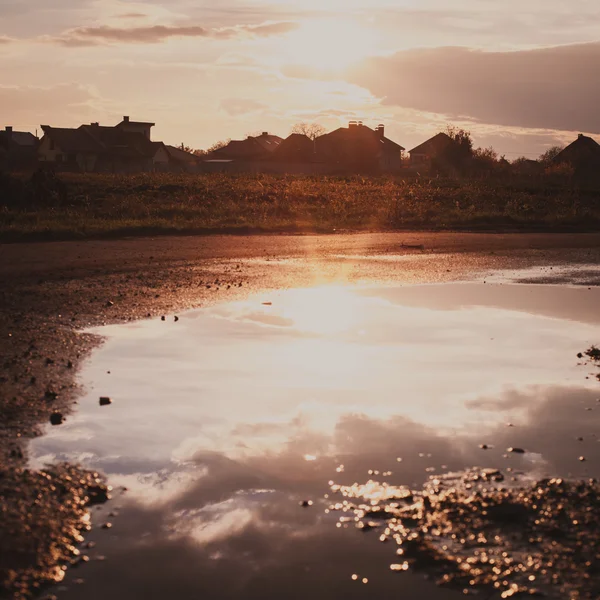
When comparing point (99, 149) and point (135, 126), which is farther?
point (135, 126)

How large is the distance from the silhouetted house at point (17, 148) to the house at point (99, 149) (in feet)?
6.68

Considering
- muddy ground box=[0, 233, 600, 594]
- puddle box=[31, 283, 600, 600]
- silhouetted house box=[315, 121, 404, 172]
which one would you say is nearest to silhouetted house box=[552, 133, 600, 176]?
silhouetted house box=[315, 121, 404, 172]

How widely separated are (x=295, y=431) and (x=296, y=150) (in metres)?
94.1

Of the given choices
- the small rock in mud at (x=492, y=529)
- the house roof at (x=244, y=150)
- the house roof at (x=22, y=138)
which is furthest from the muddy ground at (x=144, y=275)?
the house roof at (x=22, y=138)

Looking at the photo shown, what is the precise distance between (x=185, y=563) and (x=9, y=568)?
0.80 m

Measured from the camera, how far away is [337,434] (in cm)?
690

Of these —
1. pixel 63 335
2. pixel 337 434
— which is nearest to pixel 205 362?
pixel 63 335

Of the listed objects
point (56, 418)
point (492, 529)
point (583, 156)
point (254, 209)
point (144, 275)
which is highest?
point (583, 156)

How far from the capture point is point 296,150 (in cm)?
9981

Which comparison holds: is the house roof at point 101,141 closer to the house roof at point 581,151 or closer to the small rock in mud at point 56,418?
the house roof at point 581,151

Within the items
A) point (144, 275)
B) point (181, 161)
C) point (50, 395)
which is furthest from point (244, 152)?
point (50, 395)

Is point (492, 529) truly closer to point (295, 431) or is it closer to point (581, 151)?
point (295, 431)

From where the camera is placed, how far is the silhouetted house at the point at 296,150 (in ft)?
325

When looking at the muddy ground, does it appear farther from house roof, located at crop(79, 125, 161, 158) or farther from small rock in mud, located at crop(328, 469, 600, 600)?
house roof, located at crop(79, 125, 161, 158)
